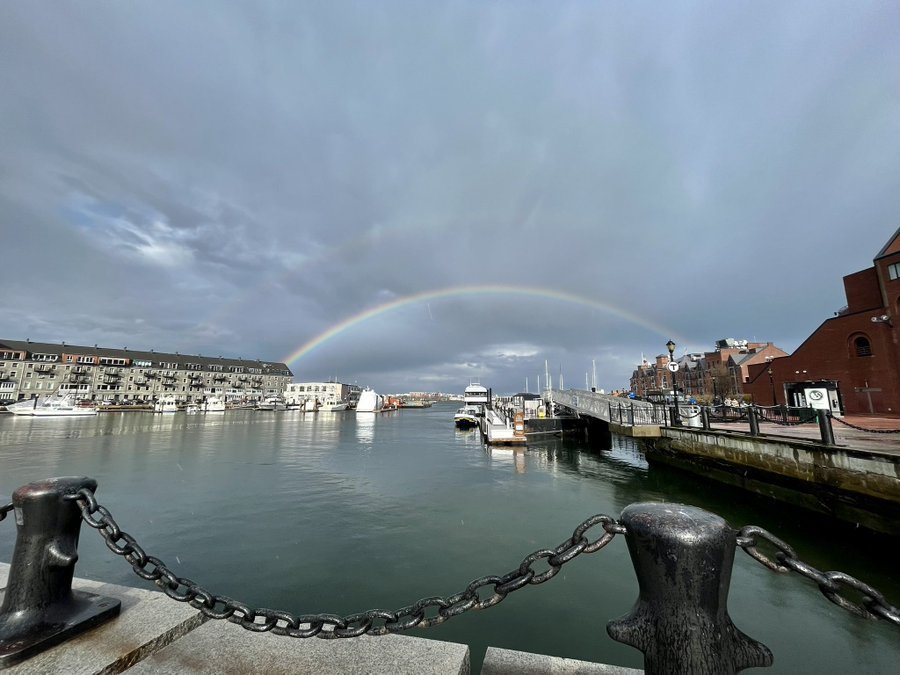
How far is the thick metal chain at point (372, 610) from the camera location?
6.68 ft

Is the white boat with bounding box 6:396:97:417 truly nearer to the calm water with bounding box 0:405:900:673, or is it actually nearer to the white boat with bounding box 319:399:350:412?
the white boat with bounding box 319:399:350:412

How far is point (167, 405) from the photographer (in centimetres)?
9981

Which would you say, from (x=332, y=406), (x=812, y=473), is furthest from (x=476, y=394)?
(x=812, y=473)

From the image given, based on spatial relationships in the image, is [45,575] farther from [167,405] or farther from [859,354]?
[167,405]

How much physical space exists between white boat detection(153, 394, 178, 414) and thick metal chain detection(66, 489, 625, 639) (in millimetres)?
111634

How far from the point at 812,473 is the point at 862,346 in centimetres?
2241

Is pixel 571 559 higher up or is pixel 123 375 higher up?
pixel 123 375

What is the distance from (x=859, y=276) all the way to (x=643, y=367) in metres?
109

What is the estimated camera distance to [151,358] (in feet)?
386

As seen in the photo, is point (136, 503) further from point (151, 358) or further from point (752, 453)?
point (151, 358)

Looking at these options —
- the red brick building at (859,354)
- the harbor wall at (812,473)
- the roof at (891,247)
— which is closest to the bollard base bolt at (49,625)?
the harbor wall at (812,473)

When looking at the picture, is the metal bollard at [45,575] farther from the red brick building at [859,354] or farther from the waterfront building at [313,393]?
the waterfront building at [313,393]

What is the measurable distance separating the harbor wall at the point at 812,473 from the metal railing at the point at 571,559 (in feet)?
37.0

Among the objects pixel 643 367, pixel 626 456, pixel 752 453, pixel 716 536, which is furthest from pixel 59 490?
pixel 643 367
